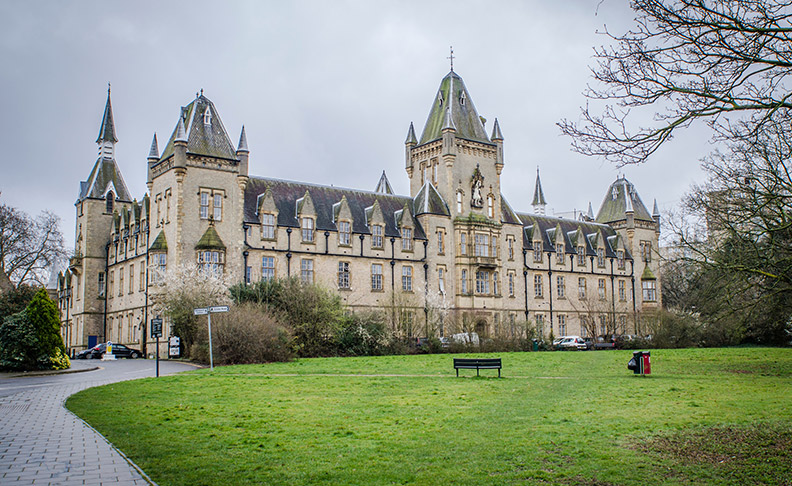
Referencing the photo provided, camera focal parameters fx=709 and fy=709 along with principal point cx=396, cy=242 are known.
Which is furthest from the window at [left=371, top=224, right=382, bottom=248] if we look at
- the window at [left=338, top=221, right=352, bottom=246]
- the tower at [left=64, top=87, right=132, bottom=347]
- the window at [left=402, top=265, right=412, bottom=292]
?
the tower at [left=64, top=87, right=132, bottom=347]

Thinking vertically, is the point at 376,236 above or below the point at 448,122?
below

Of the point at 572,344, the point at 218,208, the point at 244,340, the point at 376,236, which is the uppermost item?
the point at 218,208

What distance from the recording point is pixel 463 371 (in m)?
29.8

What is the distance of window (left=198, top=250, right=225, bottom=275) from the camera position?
160 ft

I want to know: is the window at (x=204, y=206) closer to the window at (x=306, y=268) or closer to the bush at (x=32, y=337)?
the window at (x=306, y=268)

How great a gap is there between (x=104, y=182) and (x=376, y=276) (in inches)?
1115

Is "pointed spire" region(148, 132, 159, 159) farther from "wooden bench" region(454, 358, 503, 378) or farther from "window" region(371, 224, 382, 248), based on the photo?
"wooden bench" region(454, 358, 503, 378)

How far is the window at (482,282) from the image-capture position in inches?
2477

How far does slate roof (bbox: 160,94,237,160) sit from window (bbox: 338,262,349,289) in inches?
465

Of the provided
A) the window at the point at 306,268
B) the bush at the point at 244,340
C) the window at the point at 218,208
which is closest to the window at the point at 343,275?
the window at the point at 306,268

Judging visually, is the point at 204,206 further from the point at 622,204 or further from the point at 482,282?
the point at 622,204

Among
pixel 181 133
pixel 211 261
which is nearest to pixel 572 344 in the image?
pixel 211 261

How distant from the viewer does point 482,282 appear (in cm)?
6328

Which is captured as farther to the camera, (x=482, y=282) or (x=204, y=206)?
(x=482, y=282)
